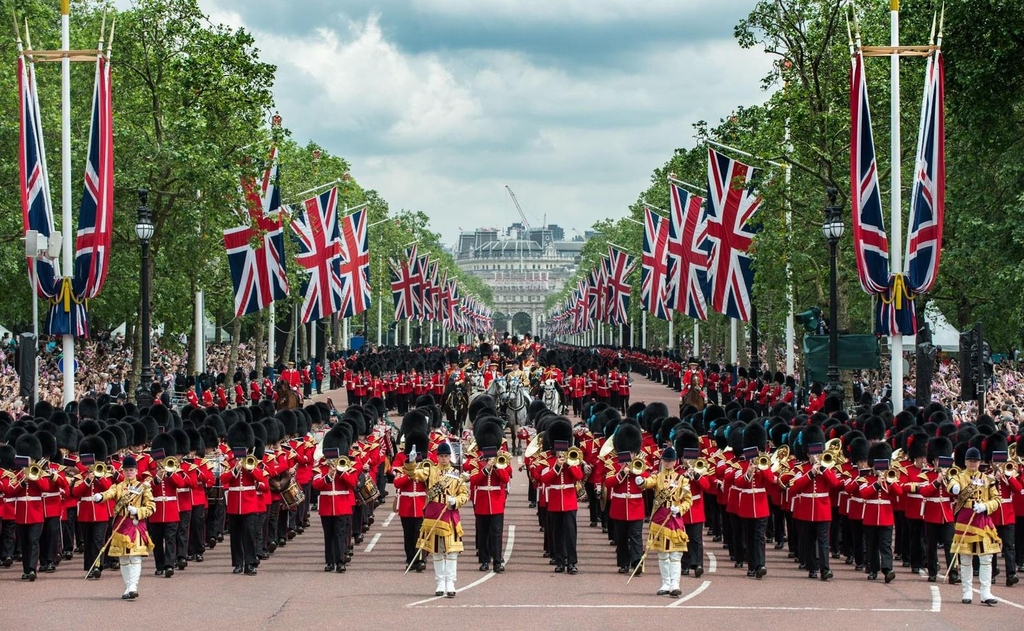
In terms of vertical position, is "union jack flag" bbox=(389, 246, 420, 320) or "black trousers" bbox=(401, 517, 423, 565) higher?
"union jack flag" bbox=(389, 246, 420, 320)

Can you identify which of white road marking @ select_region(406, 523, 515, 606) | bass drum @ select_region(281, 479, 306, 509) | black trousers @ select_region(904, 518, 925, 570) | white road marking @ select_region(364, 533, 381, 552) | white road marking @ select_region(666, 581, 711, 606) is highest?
bass drum @ select_region(281, 479, 306, 509)

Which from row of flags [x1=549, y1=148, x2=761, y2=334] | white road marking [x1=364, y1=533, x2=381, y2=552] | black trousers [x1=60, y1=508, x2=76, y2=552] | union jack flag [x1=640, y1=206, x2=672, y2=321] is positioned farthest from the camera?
union jack flag [x1=640, y1=206, x2=672, y2=321]

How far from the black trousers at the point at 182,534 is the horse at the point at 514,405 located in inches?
523

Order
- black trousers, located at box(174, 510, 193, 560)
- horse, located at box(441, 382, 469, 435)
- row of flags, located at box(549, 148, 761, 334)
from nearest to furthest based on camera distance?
black trousers, located at box(174, 510, 193, 560), horse, located at box(441, 382, 469, 435), row of flags, located at box(549, 148, 761, 334)

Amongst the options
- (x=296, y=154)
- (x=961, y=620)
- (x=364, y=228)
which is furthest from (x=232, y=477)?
(x=296, y=154)

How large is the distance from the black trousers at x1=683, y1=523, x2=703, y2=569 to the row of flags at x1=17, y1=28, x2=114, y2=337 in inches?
548

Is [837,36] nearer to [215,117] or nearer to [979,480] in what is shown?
[215,117]

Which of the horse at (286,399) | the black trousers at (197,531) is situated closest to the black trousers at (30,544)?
the black trousers at (197,531)

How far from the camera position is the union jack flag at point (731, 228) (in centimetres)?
3438

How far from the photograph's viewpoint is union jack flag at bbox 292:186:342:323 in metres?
40.9

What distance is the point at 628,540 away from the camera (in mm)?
16844

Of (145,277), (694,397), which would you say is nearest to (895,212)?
(694,397)

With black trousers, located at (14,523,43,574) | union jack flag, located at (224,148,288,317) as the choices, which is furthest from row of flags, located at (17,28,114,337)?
black trousers, located at (14,523,43,574)

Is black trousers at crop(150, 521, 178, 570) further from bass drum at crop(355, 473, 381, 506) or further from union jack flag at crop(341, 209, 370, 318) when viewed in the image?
union jack flag at crop(341, 209, 370, 318)
